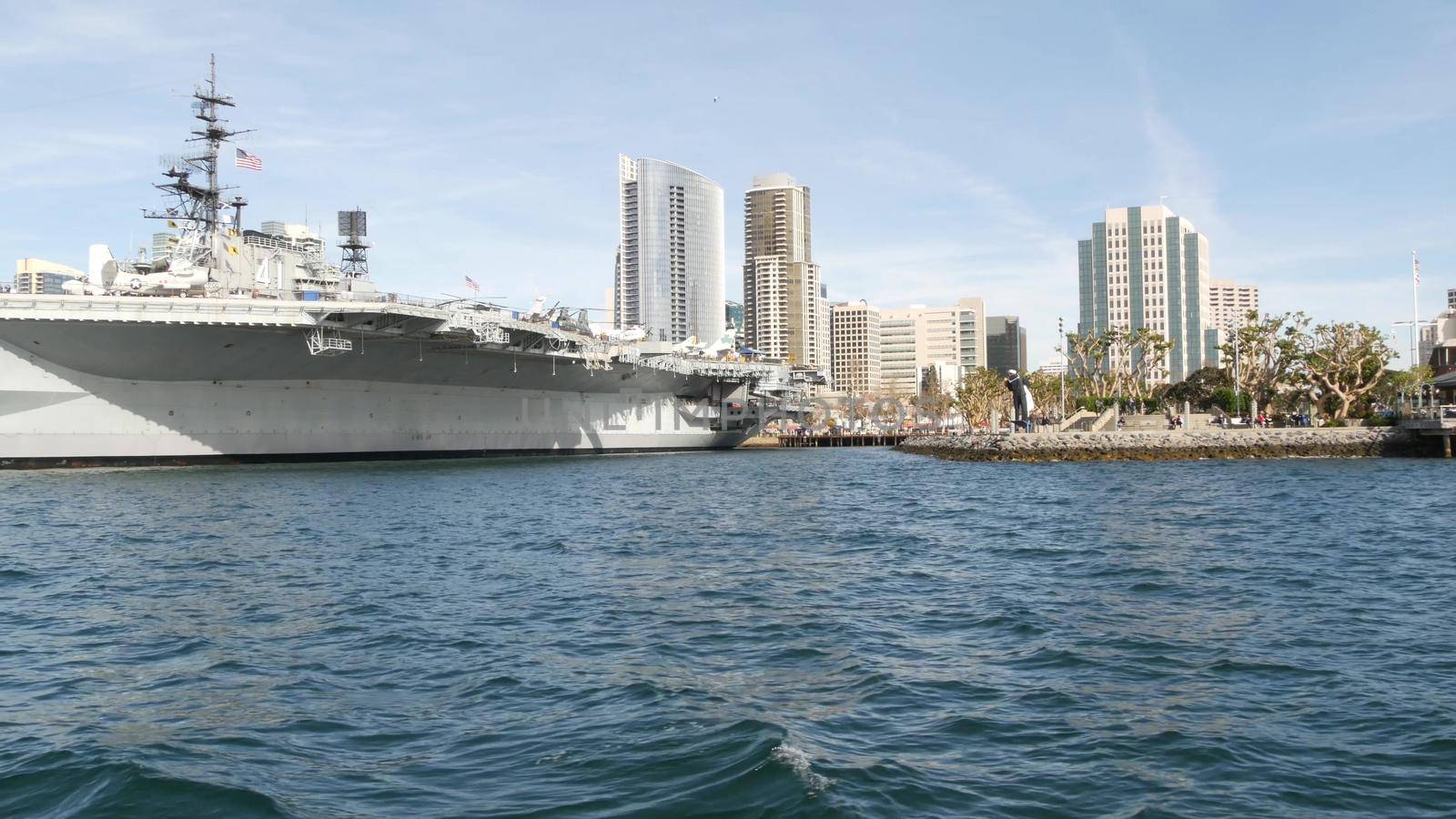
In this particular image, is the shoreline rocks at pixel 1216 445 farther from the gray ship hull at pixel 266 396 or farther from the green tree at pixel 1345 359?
the gray ship hull at pixel 266 396

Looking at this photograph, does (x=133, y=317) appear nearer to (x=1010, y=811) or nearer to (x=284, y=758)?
(x=284, y=758)

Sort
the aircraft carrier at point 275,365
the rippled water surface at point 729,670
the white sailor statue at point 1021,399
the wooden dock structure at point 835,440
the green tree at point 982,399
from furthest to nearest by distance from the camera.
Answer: the green tree at point 982,399, the wooden dock structure at point 835,440, the white sailor statue at point 1021,399, the aircraft carrier at point 275,365, the rippled water surface at point 729,670

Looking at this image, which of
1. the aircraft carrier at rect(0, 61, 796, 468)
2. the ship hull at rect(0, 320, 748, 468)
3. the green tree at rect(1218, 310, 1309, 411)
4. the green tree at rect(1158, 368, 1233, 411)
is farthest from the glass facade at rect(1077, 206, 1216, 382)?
the ship hull at rect(0, 320, 748, 468)

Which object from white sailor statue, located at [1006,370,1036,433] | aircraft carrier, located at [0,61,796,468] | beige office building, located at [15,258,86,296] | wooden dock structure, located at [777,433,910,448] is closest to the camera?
aircraft carrier, located at [0,61,796,468]

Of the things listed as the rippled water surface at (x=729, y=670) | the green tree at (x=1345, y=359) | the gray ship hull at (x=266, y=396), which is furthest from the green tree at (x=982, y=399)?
the rippled water surface at (x=729, y=670)

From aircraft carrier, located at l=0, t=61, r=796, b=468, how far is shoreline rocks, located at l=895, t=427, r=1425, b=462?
20.7 metres

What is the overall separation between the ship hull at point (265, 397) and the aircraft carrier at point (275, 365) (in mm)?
78

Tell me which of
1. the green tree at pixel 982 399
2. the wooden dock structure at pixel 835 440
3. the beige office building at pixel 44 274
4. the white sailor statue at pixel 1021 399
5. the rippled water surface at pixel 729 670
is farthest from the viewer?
the green tree at pixel 982 399

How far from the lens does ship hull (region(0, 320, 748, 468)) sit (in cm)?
3962

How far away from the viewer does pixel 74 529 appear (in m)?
21.6

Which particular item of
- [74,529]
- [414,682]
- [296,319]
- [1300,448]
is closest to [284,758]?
[414,682]

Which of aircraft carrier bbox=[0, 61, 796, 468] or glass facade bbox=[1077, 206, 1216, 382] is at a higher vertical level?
glass facade bbox=[1077, 206, 1216, 382]

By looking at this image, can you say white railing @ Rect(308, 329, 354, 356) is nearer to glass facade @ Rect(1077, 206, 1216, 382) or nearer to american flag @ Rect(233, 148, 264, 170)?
american flag @ Rect(233, 148, 264, 170)

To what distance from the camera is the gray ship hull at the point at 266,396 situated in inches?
1556
